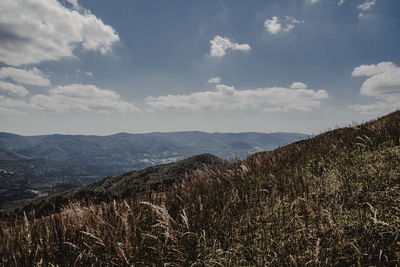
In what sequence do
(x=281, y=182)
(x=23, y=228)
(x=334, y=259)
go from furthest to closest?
1. (x=281, y=182)
2. (x=23, y=228)
3. (x=334, y=259)

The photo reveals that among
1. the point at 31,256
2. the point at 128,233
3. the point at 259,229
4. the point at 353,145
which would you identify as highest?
the point at 353,145

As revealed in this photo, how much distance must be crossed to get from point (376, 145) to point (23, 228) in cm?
899

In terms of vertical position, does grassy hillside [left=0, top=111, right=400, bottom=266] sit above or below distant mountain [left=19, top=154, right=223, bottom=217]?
above

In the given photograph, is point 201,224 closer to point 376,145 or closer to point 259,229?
point 259,229

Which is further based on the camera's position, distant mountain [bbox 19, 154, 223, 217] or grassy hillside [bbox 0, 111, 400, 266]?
distant mountain [bbox 19, 154, 223, 217]

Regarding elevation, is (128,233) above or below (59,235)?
above

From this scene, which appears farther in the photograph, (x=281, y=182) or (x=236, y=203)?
(x=281, y=182)

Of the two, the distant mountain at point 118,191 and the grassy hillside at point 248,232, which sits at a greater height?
the grassy hillside at point 248,232

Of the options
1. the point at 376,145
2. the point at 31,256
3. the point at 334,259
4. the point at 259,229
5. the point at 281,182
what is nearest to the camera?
the point at 334,259

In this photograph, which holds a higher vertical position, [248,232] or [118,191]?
[248,232]

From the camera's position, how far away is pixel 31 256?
9.42 ft

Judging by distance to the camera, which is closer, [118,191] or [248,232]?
[248,232]

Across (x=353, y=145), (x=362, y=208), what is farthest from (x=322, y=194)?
(x=353, y=145)

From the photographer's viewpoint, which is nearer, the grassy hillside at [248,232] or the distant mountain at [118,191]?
the grassy hillside at [248,232]
